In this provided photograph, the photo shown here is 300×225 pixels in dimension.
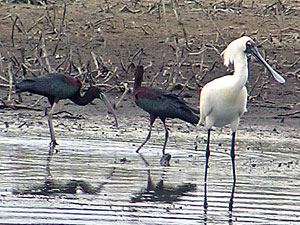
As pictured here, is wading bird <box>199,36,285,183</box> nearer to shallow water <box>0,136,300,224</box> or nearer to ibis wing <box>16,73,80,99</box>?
shallow water <box>0,136,300,224</box>

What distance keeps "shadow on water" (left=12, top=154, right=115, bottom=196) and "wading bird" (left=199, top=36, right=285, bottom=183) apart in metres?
1.14

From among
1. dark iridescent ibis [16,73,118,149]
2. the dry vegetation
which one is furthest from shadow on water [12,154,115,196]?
the dry vegetation

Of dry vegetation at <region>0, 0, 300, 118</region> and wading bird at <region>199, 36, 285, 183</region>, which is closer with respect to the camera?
wading bird at <region>199, 36, 285, 183</region>

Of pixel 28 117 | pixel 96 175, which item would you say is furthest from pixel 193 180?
pixel 28 117

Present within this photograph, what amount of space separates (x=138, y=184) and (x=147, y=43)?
716 cm

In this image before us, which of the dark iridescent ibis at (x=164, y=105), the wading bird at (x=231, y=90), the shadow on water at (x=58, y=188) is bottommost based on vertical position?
the shadow on water at (x=58, y=188)

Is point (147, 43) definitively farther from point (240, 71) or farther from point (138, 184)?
point (138, 184)

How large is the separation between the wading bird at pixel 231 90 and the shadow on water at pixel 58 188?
3.74 feet

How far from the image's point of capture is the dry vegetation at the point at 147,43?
12.9 m

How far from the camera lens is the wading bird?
842 centimetres

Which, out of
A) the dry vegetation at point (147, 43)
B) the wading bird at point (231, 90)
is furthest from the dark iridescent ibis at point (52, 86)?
the wading bird at point (231, 90)

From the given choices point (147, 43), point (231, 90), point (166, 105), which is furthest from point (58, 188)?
point (147, 43)

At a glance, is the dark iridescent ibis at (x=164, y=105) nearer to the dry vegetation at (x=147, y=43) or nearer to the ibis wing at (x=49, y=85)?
the ibis wing at (x=49, y=85)

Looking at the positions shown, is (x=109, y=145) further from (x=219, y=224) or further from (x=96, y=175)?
(x=219, y=224)
